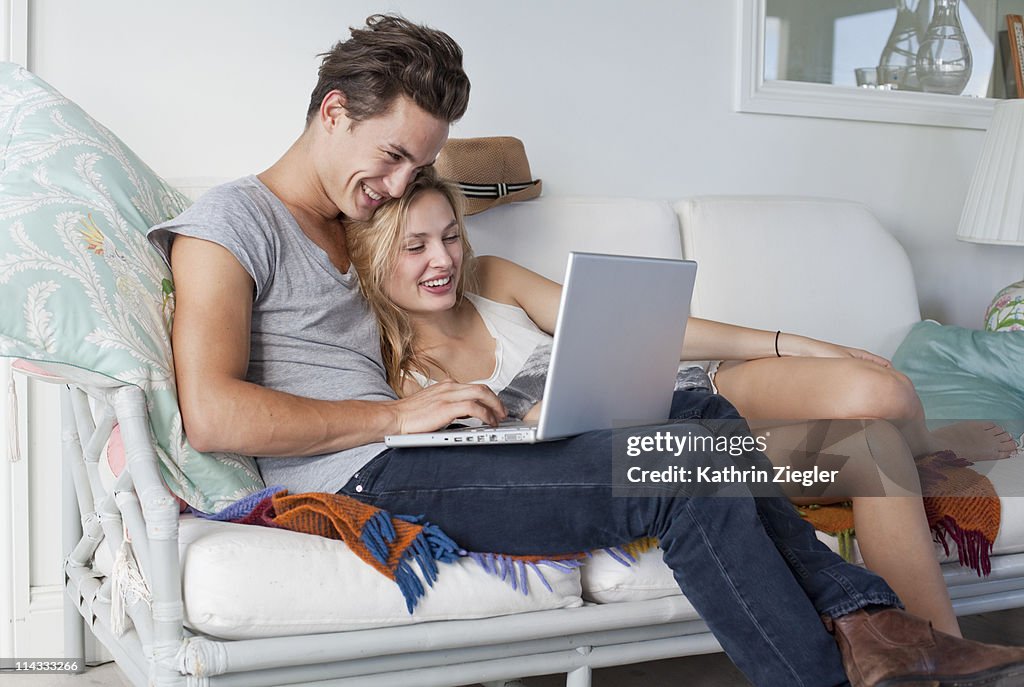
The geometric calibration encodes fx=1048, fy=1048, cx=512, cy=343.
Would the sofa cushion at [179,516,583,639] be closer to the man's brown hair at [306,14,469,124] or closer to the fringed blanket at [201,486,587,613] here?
the fringed blanket at [201,486,587,613]

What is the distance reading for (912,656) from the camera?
1261 millimetres

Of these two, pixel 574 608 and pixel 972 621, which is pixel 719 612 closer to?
pixel 574 608

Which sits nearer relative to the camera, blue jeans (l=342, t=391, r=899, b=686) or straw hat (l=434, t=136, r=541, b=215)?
blue jeans (l=342, t=391, r=899, b=686)

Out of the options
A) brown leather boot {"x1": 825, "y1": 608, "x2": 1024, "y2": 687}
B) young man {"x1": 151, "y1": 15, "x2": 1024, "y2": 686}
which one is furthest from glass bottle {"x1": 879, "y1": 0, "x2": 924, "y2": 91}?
→ brown leather boot {"x1": 825, "y1": 608, "x2": 1024, "y2": 687}

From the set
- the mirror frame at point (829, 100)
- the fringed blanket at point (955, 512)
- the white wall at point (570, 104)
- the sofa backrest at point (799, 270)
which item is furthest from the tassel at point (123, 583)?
the mirror frame at point (829, 100)

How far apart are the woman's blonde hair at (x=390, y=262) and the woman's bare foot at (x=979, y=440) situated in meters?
0.93

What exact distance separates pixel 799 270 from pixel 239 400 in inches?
55.1

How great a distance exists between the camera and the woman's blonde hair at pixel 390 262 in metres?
1.69

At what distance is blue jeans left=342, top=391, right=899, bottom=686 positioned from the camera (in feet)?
4.26

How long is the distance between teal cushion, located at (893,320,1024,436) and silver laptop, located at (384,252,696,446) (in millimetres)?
904

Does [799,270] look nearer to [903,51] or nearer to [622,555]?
[903,51]

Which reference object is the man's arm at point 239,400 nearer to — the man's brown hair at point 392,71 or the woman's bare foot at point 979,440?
the man's brown hair at point 392,71

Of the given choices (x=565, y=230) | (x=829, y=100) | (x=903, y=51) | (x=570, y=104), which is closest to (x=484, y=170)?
(x=565, y=230)

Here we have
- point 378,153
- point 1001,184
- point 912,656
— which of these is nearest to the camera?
point 912,656
